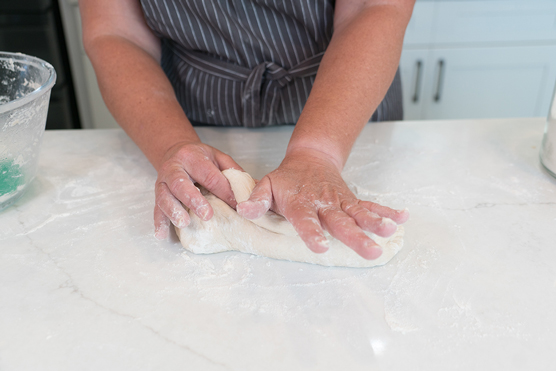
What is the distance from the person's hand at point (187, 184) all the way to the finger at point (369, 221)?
0.19 m

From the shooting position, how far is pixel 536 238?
641mm

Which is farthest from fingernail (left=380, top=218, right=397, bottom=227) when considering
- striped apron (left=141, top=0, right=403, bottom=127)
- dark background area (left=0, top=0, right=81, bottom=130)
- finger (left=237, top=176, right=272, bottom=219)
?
dark background area (left=0, top=0, right=81, bottom=130)

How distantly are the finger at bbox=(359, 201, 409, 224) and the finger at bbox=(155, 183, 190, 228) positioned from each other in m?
0.25

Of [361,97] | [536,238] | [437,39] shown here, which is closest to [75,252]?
[361,97]

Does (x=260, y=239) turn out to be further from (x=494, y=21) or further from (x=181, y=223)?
(x=494, y=21)

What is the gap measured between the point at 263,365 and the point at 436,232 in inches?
13.8

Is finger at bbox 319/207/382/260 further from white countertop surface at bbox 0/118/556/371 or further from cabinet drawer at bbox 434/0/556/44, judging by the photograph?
cabinet drawer at bbox 434/0/556/44

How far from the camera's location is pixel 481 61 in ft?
6.54

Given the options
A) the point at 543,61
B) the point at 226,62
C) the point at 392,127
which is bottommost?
the point at 543,61

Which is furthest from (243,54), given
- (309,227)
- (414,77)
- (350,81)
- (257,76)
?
(414,77)

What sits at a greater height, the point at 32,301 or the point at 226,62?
the point at 226,62

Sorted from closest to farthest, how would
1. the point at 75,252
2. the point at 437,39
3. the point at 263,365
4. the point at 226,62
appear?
the point at 263,365
the point at 75,252
the point at 226,62
the point at 437,39

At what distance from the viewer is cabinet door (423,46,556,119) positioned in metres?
1.98

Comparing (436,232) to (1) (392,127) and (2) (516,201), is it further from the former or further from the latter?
(1) (392,127)
